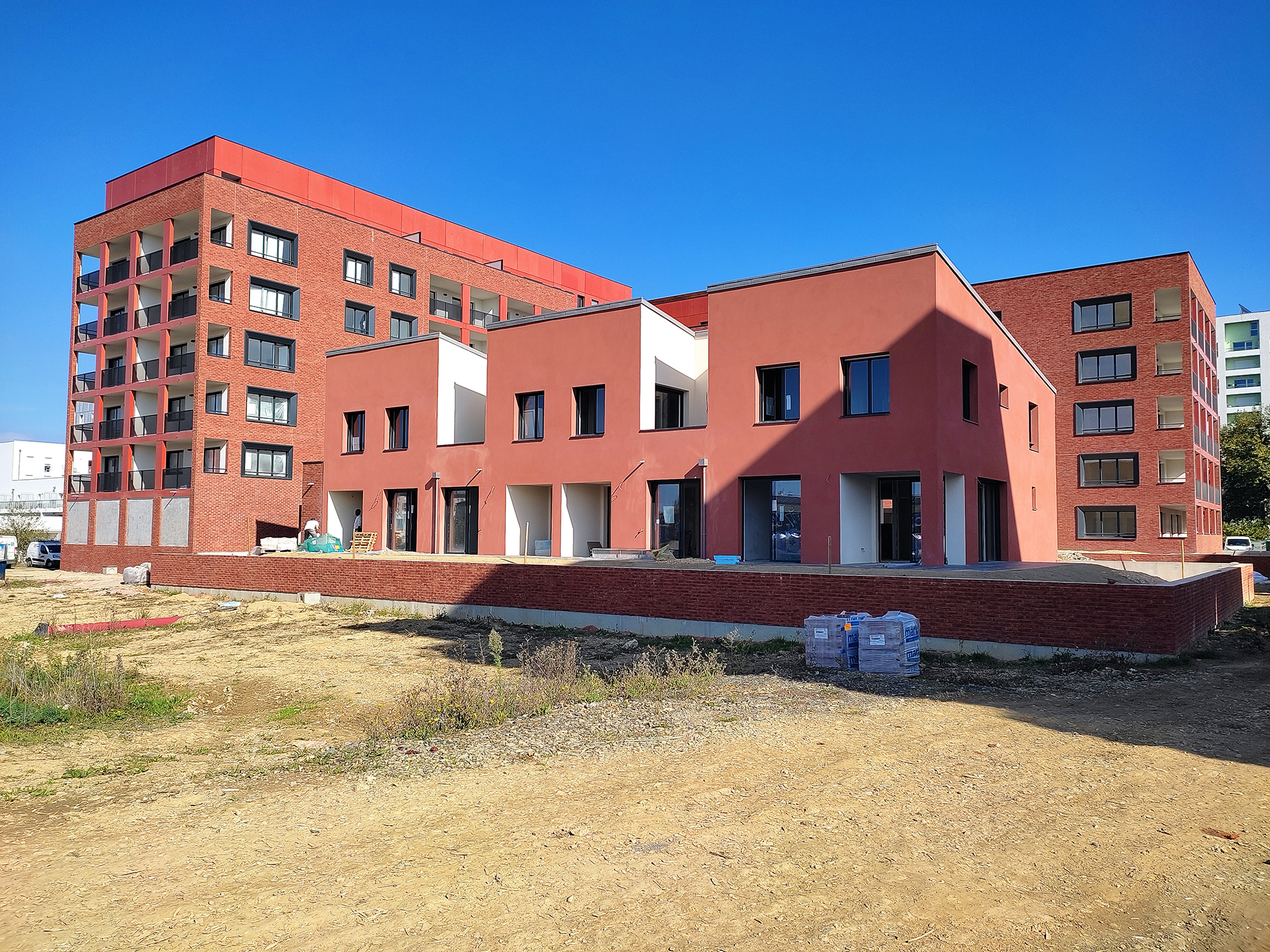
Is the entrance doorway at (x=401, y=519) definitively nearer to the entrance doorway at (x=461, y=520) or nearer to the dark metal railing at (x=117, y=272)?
the entrance doorway at (x=461, y=520)

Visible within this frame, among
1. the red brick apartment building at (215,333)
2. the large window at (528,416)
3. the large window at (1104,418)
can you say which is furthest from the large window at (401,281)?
the large window at (1104,418)

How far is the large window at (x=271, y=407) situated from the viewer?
38.9 m

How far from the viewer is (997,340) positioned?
2455cm

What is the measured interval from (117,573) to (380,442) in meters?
18.9

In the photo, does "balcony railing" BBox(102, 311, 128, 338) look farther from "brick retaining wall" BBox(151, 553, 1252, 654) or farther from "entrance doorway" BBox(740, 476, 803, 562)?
"entrance doorway" BBox(740, 476, 803, 562)

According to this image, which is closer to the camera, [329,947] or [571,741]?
[329,947]

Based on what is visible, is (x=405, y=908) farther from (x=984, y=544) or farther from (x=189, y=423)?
(x=189, y=423)

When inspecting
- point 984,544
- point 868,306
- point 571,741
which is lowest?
point 571,741

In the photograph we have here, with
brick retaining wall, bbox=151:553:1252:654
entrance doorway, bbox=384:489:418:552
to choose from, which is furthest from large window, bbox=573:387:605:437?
entrance doorway, bbox=384:489:418:552

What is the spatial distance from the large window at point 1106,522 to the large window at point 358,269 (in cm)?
3826

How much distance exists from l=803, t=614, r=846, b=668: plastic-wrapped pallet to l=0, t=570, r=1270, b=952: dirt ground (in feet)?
6.24

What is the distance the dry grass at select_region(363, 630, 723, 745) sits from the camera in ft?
31.3

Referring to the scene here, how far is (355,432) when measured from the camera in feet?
103

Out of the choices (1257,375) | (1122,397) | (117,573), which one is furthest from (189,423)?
(1257,375)
